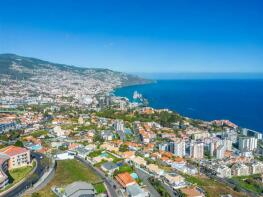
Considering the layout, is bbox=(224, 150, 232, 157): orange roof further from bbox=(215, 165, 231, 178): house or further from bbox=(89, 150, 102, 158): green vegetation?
bbox=(89, 150, 102, 158): green vegetation

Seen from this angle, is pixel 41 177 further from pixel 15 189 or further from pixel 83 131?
pixel 83 131

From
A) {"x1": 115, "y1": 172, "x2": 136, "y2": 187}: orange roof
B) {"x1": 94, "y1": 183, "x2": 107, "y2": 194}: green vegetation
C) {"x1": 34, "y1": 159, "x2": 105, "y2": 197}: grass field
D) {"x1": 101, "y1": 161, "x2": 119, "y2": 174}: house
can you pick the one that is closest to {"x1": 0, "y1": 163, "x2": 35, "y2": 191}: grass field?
{"x1": 34, "y1": 159, "x2": 105, "y2": 197}: grass field

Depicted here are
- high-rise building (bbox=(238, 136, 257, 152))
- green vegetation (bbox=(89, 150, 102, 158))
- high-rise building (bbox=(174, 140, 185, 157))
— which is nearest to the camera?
green vegetation (bbox=(89, 150, 102, 158))

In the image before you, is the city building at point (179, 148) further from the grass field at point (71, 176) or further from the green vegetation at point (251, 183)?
the grass field at point (71, 176)

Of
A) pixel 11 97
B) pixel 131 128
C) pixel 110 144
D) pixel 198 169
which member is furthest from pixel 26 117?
pixel 198 169

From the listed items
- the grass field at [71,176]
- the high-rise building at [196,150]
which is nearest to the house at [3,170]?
the grass field at [71,176]

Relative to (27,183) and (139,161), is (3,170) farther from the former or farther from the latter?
(139,161)

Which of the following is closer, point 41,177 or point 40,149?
point 41,177

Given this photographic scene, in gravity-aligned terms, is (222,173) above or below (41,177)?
below
